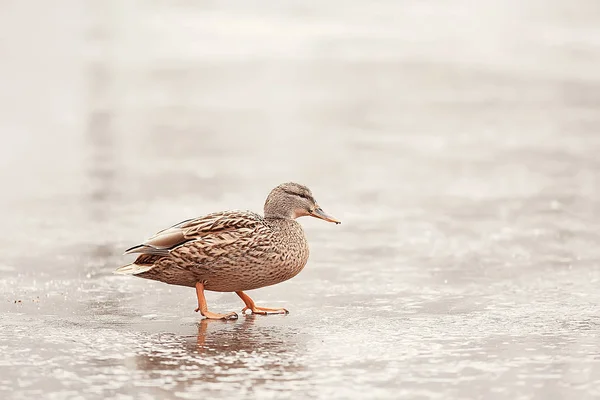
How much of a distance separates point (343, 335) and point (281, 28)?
11650 mm

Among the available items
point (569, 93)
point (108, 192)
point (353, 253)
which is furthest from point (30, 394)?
point (569, 93)

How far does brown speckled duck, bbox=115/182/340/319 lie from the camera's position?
6164mm

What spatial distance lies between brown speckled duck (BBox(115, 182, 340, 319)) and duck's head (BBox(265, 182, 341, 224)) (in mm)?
201

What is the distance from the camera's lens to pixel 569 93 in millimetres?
13594

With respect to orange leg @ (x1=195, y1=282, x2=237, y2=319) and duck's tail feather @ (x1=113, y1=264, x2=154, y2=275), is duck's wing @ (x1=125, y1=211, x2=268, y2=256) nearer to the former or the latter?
duck's tail feather @ (x1=113, y1=264, x2=154, y2=275)

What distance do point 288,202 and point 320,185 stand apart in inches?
125

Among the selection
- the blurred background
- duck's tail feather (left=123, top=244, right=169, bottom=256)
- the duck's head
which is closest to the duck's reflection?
the blurred background

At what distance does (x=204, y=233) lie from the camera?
6266mm

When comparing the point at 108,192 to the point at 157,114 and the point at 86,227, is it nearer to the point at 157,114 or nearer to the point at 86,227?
Result: the point at 86,227

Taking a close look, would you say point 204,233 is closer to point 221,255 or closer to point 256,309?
point 221,255

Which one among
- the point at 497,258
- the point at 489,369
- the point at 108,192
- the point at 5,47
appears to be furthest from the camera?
the point at 5,47

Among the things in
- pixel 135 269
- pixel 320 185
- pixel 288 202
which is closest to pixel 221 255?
A: pixel 135 269

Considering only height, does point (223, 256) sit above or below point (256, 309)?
above

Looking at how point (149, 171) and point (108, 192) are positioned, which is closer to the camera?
point (108, 192)
